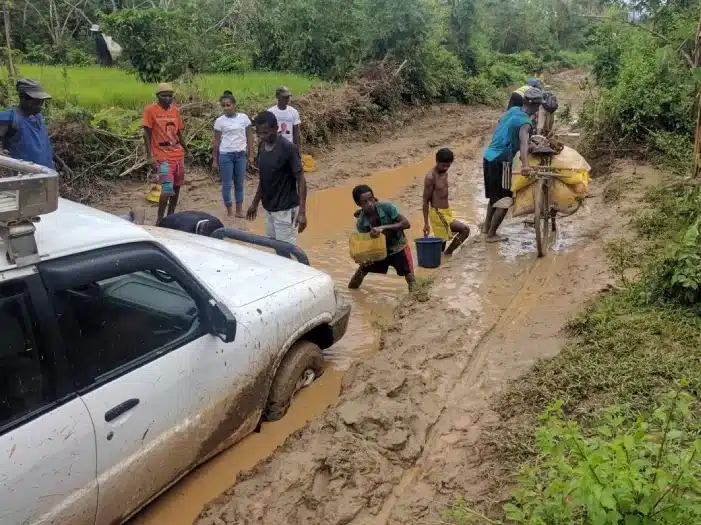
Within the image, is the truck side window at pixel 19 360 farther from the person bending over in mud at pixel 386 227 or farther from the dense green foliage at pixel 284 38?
the dense green foliage at pixel 284 38

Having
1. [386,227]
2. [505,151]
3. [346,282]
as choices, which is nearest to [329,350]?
[386,227]

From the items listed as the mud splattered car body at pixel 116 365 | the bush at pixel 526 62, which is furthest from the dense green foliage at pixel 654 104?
the bush at pixel 526 62

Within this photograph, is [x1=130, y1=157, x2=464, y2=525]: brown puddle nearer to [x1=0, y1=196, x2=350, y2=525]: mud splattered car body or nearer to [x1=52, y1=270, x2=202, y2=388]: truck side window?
[x1=0, y1=196, x2=350, y2=525]: mud splattered car body

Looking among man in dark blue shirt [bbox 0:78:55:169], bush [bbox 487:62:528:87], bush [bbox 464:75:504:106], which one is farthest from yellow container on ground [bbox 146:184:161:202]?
bush [bbox 487:62:528:87]

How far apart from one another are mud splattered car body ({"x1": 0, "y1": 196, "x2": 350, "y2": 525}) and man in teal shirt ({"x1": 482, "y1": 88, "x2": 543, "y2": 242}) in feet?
13.8

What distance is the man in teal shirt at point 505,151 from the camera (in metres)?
7.34

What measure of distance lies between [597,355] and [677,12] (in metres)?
10.6

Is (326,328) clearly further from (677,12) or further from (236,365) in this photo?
(677,12)

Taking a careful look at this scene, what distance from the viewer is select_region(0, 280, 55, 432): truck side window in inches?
98.3

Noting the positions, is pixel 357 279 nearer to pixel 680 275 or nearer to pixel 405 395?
pixel 405 395

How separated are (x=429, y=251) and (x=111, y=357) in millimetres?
4546

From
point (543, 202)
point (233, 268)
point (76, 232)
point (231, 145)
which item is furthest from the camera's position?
point (231, 145)

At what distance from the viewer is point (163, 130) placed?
802 cm

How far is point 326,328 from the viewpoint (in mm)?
4551
